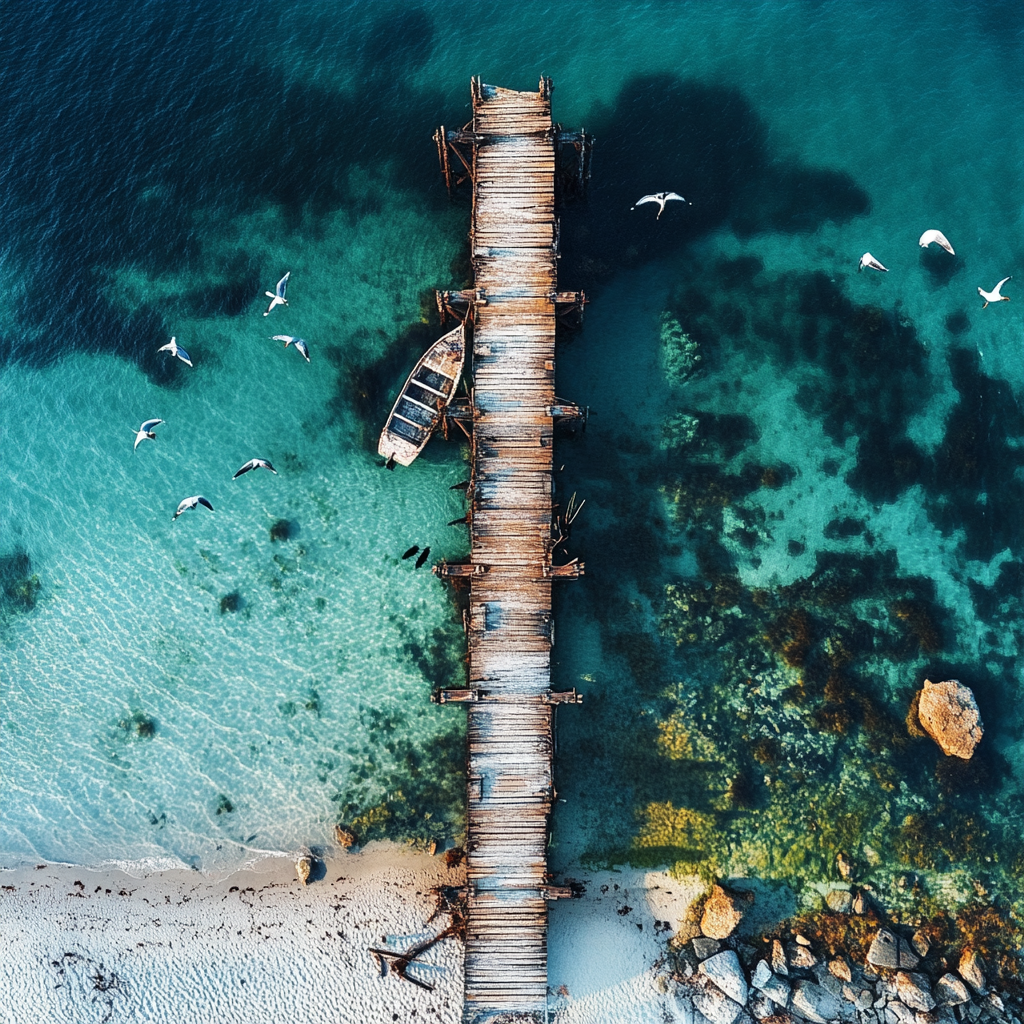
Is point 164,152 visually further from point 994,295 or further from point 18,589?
point 994,295

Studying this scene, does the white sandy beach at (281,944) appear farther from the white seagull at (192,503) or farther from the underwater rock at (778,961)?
the white seagull at (192,503)

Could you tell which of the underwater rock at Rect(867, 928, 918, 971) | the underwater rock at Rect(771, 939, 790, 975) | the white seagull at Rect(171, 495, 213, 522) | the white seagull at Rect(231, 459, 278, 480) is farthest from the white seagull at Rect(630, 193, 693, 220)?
the underwater rock at Rect(867, 928, 918, 971)

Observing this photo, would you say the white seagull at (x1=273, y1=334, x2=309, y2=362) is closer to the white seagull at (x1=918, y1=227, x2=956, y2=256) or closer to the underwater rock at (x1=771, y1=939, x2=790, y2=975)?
the white seagull at (x1=918, y1=227, x2=956, y2=256)

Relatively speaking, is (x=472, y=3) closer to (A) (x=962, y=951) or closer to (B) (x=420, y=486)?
(B) (x=420, y=486)

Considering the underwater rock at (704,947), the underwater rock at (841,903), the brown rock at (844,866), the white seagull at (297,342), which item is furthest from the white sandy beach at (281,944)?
the white seagull at (297,342)

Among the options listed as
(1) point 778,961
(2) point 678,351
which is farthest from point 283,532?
(1) point 778,961

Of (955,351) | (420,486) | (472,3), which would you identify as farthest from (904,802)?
→ (472,3)
